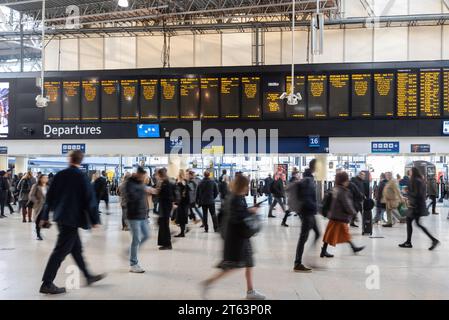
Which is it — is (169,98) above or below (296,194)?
above

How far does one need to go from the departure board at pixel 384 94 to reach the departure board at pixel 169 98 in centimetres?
721

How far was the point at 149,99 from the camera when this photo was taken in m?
18.2

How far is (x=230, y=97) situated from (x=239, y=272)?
1142 cm

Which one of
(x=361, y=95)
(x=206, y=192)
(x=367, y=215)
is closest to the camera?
(x=367, y=215)

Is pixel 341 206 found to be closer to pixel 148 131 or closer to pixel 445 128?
pixel 445 128

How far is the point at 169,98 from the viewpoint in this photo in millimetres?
18125

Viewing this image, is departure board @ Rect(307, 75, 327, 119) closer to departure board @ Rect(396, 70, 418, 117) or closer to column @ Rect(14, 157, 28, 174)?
departure board @ Rect(396, 70, 418, 117)

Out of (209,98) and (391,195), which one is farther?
(209,98)

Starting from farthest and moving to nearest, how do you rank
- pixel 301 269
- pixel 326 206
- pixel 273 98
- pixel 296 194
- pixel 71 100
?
pixel 71 100 < pixel 273 98 < pixel 326 206 < pixel 296 194 < pixel 301 269

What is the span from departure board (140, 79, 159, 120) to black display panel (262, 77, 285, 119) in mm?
4030

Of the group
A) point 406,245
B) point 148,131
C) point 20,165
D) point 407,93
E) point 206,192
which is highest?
point 407,93

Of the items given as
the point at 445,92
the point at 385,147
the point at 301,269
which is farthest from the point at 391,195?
the point at 301,269
